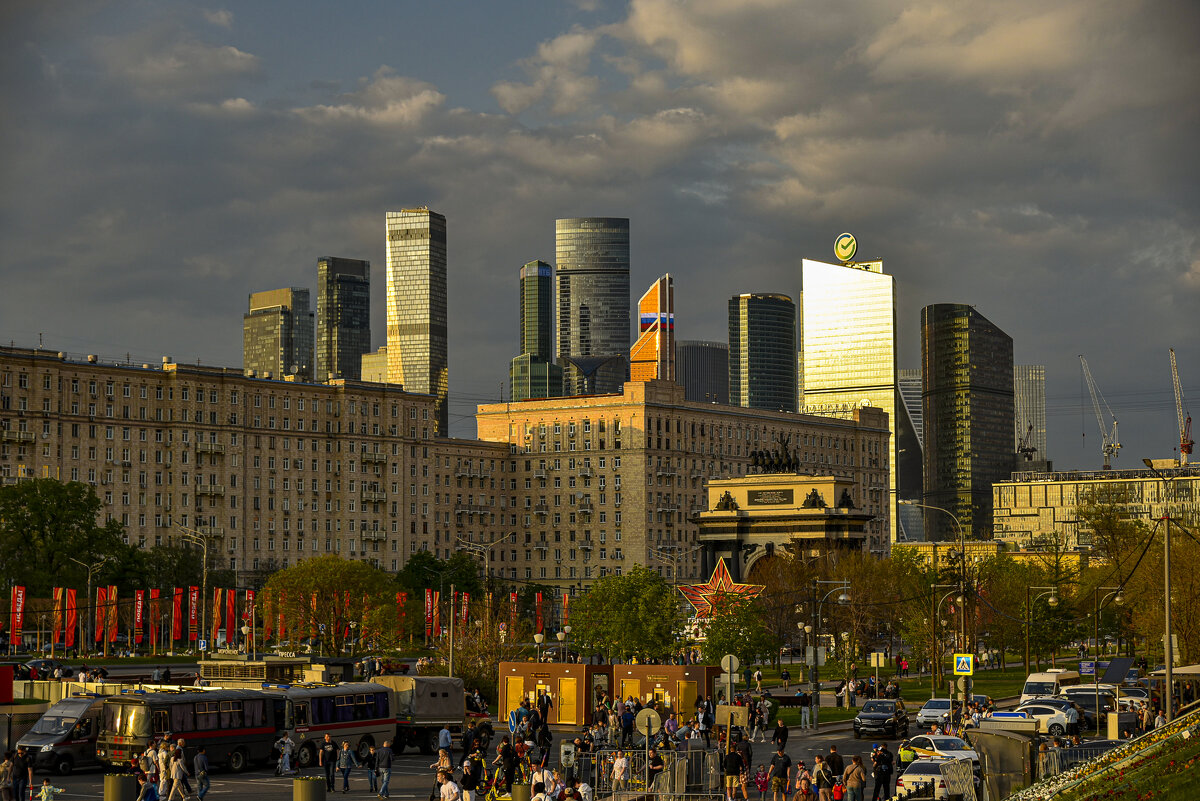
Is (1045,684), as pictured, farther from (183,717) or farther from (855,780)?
(183,717)

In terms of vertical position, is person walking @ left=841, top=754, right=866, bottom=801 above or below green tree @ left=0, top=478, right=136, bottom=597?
below

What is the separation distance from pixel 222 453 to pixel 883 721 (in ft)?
425

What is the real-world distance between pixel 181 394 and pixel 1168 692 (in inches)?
5716

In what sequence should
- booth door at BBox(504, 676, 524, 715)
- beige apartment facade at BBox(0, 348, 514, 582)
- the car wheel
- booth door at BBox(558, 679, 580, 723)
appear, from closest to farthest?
the car wheel < booth door at BBox(558, 679, 580, 723) < booth door at BBox(504, 676, 524, 715) < beige apartment facade at BBox(0, 348, 514, 582)

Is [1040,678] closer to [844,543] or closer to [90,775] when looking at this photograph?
[90,775]

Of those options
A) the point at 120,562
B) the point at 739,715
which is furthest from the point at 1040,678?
the point at 120,562

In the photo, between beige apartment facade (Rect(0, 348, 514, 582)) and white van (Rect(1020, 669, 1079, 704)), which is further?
beige apartment facade (Rect(0, 348, 514, 582))

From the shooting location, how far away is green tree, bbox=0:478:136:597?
126m

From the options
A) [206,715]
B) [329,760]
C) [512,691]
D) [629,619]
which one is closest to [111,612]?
[629,619]

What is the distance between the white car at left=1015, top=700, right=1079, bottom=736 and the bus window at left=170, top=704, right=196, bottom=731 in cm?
3200

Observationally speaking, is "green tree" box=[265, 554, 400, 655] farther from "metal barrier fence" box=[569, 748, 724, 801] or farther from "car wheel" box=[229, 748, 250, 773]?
"metal barrier fence" box=[569, 748, 724, 801]

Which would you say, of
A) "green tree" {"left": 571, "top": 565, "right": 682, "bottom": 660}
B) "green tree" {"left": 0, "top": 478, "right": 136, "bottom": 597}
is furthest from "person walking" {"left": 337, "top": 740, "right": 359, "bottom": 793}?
"green tree" {"left": 0, "top": 478, "right": 136, "bottom": 597}

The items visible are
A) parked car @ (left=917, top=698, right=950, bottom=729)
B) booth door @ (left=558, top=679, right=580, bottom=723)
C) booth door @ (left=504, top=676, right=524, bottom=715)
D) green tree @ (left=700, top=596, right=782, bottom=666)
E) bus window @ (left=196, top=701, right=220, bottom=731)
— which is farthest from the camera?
green tree @ (left=700, top=596, right=782, bottom=666)

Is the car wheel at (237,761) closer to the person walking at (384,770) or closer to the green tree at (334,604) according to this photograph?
the person walking at (384,770)
